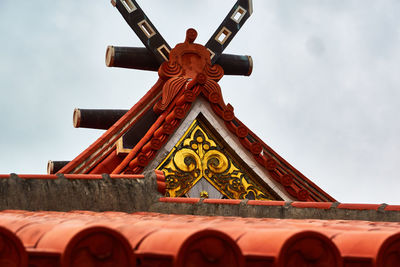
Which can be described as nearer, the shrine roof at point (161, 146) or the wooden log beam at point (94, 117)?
the shrine roof at point (161, 146)

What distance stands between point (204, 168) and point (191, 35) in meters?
2.18

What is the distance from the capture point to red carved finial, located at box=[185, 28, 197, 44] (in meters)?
8.50

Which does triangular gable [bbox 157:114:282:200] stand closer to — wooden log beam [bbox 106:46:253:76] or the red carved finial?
the red carved finial

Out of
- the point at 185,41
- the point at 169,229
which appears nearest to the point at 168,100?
the point at 185,41

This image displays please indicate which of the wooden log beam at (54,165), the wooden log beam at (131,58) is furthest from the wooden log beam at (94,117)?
the wooden log beam at (131,58)

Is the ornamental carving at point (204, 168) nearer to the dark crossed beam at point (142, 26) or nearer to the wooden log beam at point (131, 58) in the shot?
the dark crossed beam at point (142, 26)

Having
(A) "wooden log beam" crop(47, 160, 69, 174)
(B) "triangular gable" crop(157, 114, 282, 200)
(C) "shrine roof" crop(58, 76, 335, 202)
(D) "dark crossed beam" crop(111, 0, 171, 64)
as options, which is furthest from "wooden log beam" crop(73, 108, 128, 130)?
(B) "triangular gable" crop(157, 114, 282, 200)

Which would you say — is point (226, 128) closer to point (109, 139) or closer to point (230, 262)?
point (109, 139)

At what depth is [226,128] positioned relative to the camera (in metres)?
7.64

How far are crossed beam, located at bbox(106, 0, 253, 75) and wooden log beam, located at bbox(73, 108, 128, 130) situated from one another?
4.64 ft

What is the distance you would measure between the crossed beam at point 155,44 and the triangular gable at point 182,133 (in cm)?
103

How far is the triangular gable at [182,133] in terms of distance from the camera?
7266mm

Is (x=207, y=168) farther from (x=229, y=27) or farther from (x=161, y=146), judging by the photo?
(x=229, y=27)

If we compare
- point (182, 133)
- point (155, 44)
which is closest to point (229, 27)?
point (155, 44)
